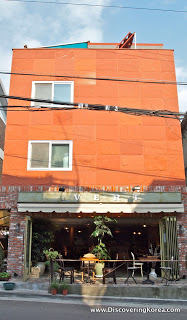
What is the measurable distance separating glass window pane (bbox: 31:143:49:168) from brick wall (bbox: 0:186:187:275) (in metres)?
0.93

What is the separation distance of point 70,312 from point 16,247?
4133 mm

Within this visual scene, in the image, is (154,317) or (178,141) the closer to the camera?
(154,317)

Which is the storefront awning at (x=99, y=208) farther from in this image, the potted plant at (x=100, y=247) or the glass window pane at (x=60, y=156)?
the glass window pane at (x=60, y=156)

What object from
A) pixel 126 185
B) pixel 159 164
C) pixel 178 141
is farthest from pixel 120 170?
pixel 178 141

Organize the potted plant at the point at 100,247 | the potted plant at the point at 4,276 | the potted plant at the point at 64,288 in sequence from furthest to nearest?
the potted plant at the point at 100,247
the potted plant at the point at 4,276
the potted plant at the point at 64,288

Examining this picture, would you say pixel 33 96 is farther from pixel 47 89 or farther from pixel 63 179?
pixel 63 179

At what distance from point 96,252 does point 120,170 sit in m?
3.14

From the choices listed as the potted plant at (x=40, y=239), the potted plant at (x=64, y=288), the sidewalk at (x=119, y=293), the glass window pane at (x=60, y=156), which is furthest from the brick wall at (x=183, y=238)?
the potted plant at (x=40, y=239)

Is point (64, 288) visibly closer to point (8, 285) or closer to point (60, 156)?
point (8, 285)

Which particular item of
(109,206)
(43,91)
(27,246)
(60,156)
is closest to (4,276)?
(27,246)

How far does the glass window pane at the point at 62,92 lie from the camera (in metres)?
13.1

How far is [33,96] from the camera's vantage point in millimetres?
13164

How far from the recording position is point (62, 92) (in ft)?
43.4

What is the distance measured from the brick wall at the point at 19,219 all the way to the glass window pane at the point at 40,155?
930 millimetres
